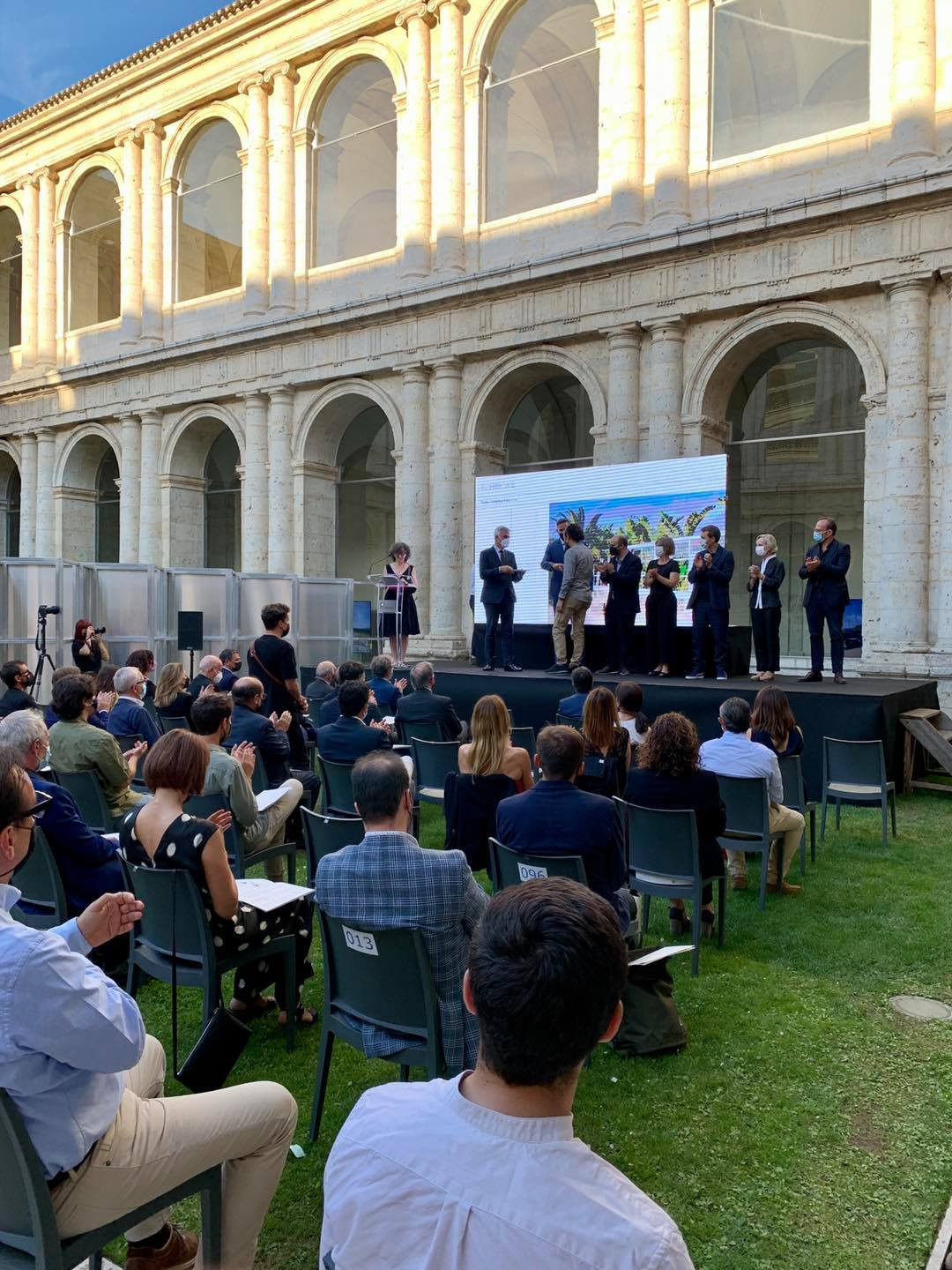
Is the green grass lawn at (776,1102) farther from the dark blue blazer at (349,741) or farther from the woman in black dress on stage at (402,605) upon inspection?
the woman in black dress on stage at (402,605)

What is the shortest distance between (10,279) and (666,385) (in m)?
22.8

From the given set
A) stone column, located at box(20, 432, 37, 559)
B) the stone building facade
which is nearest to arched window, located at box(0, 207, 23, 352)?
Answer: the stone building facade

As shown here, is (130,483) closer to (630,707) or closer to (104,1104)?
(630,707)

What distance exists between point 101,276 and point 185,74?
6406 millimetres

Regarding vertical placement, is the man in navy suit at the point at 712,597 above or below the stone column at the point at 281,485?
below

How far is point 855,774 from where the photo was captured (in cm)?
759

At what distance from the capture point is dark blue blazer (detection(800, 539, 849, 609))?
10180 millimetres

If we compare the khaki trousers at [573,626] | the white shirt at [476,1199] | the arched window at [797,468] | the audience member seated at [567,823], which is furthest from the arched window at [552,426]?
the white shirt at [476,1199]

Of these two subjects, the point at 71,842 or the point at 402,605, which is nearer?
the point at 71,842

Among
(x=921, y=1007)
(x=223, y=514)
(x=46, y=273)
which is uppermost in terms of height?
(x=46, y=273)

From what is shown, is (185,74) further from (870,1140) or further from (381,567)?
(870,1140)

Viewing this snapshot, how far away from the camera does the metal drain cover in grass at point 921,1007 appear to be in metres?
4.26

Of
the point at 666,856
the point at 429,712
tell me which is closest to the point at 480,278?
the point at 429,712

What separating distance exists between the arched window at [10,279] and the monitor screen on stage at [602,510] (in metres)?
20.0
